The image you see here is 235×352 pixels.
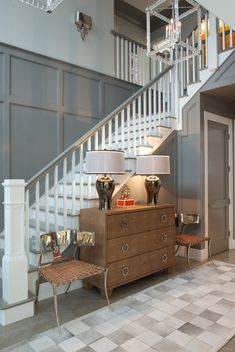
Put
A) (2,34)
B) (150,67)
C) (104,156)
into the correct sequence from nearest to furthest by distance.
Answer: (104,156)
(2,34)
(150,67)

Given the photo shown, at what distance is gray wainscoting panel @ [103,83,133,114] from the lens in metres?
5.25

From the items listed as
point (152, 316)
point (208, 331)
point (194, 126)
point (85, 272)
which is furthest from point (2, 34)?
point (208, 331)

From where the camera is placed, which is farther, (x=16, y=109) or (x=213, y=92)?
(x=213, y=92)

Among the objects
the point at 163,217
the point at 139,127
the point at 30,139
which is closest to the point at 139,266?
the point at 163,217

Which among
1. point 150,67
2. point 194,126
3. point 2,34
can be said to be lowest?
point 194,126

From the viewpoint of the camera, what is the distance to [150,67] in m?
6.13

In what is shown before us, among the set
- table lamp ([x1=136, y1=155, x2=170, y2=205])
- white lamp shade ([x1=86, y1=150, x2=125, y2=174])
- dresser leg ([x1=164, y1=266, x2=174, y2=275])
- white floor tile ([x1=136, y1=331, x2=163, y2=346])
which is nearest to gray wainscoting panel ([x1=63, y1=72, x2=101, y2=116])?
table lamp ([x1=136, y1=155, x2=170, y2=205])

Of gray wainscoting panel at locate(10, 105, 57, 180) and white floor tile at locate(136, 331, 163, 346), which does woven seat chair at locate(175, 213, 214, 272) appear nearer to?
white floor tile at locate(136, 331, 163, 346)

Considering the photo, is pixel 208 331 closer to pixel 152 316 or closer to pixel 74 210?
pixel 152 316

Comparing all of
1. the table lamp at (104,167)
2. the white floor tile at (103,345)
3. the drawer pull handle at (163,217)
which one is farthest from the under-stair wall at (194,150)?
the white floor tile at (103,345)

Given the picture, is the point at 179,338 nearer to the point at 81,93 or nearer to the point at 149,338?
the point at 149,338

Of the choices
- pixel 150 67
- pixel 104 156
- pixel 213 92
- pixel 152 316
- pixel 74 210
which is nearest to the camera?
pixel 152 316

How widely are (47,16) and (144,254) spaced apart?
408 centimetres

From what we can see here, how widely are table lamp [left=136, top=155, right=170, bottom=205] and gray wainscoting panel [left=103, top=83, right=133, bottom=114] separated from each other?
204 cm
